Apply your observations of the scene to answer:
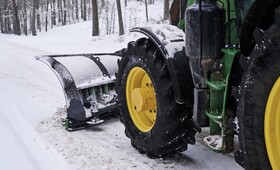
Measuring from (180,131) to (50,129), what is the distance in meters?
2.16

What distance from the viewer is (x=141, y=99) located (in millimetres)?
3744

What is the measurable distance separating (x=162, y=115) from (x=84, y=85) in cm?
192

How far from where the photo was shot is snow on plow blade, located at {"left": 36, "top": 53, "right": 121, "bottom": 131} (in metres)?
4.84

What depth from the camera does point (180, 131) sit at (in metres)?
3.39

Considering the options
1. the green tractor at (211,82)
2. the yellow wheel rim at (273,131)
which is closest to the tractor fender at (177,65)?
the green tractor at (211,82)

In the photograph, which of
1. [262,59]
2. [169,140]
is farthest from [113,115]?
[262,59]

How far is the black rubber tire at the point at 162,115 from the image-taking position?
3.33 meters

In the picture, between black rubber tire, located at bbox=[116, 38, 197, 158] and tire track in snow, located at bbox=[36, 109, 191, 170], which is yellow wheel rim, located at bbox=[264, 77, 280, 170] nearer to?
black rubber tire, located at bbox=[116, 38, 197, 158]

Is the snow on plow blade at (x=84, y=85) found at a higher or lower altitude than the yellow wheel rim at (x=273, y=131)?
lower

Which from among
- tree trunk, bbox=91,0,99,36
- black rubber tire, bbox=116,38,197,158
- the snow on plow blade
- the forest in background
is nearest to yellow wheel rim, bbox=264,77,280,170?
black rubber tire, bbox=116,38,197,158

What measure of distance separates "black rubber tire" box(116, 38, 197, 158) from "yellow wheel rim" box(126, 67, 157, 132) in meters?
0.17

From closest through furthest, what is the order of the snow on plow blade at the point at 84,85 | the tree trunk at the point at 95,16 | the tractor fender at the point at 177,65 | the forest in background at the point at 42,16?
1. the tractor fender at the point at 177,65
2. the snow on plow blade at the point at 84,85
3. the tree trunk at the point at 95,16
4. the forest in background at the point at 42,16

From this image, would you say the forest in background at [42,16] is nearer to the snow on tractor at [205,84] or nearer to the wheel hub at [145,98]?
the snow on tractor at [205,84]

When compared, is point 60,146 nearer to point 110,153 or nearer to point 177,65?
point 110,153
